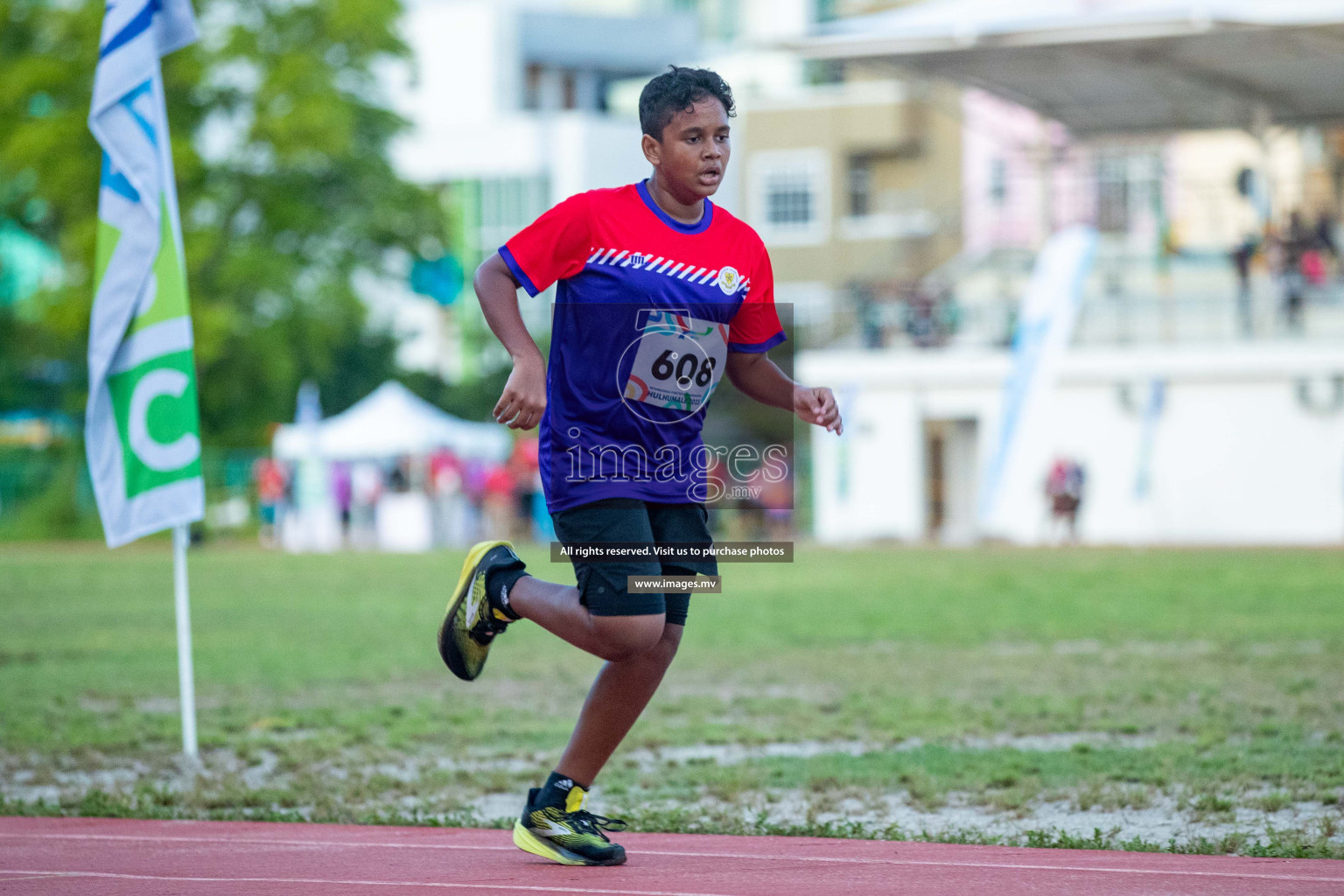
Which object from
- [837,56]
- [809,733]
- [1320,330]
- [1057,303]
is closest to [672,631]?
[809,733]

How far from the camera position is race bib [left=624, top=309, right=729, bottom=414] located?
16.6ft

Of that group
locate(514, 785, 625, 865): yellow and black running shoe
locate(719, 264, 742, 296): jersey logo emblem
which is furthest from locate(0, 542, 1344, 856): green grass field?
locate(719, 264, 742, 296): jersey logo emblem

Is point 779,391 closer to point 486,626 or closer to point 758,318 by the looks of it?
point 758,318

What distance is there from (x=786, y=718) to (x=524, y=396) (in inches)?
187

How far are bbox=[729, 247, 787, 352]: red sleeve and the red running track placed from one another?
1521mm

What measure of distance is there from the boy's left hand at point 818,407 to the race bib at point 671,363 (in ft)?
0.91

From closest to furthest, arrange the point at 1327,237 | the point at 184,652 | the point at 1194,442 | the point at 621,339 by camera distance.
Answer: the point at 621,339, the point at 184,652, the point at 1194,442, the point at 1327,237

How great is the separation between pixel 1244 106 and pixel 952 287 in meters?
7.38

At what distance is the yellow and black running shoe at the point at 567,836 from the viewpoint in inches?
203

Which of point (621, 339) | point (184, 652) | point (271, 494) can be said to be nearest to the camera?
point (621, 339)

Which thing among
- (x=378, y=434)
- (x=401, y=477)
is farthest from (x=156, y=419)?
(x=401, y=477)

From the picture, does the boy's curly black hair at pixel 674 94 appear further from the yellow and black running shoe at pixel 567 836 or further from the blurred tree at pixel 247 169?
the blurred tree at pixel 247 169

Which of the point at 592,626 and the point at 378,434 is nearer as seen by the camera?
the point at 592,626

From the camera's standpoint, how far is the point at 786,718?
920 centimetres
